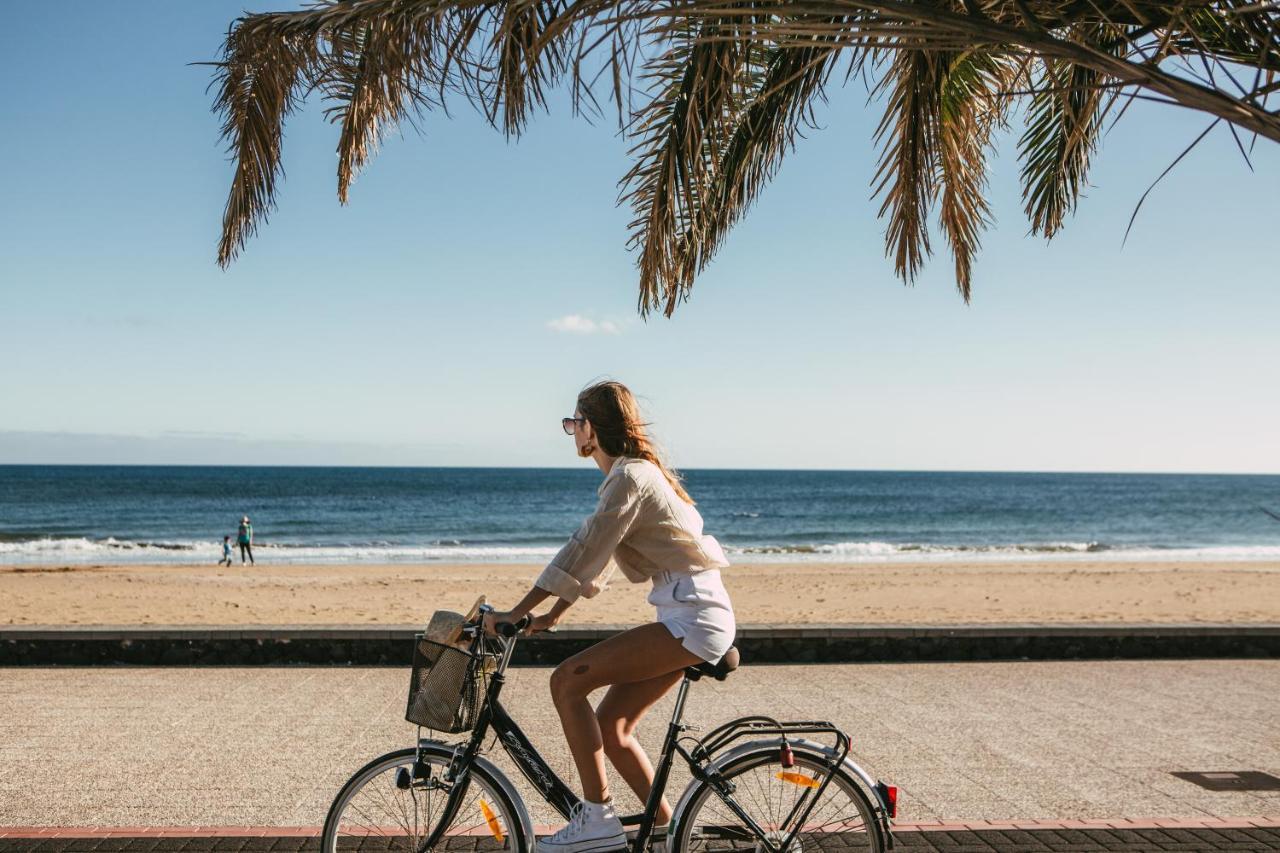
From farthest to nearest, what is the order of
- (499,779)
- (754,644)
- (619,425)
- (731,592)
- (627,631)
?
(731,592) → (754,644) → (619,425) → (499,779) → (627,631)

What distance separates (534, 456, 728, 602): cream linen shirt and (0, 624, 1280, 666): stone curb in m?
5.51

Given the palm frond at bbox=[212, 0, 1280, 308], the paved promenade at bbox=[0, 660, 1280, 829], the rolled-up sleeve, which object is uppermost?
the palm frond at bbox=[212, 0, 1280, 308]

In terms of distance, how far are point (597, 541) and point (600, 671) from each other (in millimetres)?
394

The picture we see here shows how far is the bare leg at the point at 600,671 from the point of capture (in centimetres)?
331

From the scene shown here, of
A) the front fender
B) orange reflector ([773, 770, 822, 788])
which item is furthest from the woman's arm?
orange reflector ([773, 770, 822, 788])

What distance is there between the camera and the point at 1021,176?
609 cm

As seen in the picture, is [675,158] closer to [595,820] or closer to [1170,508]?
[595,820]

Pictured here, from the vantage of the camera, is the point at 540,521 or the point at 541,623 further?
the point at 540,521

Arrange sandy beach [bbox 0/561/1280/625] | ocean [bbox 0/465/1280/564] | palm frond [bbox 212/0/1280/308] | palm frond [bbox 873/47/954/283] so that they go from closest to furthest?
palm frond [bbox 212/0/1280/308] → palm frond [bbox 873/47/954/283] → sandy beach [bbox 0/561/1280/625] → ocean [bbox 0/465/1280/564]

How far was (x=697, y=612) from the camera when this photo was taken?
3.34m

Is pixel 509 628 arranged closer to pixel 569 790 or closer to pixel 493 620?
pixel 493 620

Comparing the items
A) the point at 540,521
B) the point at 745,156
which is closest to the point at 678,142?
the point at 745,156

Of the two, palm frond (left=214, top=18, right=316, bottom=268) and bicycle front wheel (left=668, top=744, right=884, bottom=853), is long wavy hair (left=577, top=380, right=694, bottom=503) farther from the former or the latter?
palm frond (left=214, top=18, right=316, bottom=268)

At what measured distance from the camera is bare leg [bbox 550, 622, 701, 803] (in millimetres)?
3312
